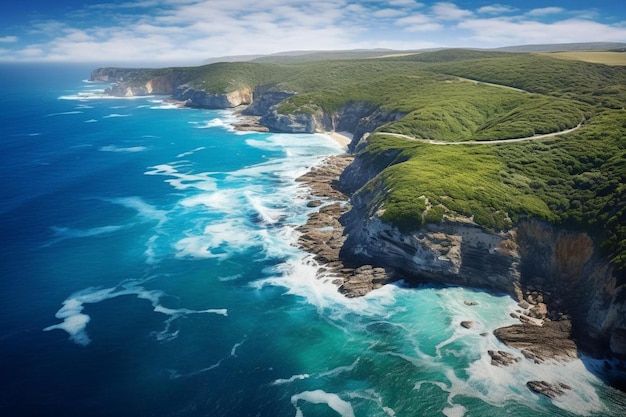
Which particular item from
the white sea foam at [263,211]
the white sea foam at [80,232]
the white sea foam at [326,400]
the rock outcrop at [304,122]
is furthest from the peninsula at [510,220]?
the rock outcrop at [304,122]

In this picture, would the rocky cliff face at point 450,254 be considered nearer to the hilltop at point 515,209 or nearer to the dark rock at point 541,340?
the hilltop at point 515,209

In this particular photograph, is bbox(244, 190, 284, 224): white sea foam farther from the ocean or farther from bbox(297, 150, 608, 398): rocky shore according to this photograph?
bbox(297, 150, 608, 398): rocky shore

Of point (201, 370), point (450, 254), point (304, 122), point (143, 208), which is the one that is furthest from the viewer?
point (304, 122)

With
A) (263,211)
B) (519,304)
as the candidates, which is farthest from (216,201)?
(519,304)

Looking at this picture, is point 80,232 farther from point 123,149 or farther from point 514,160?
point 514,160

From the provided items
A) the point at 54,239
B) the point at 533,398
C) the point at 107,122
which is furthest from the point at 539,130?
the point at 107,122
